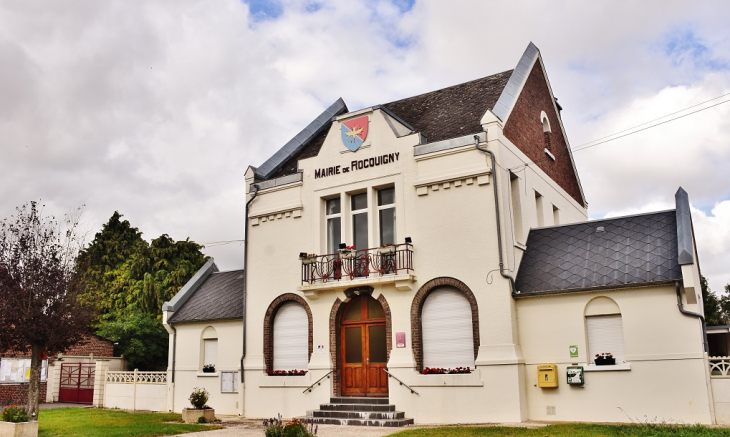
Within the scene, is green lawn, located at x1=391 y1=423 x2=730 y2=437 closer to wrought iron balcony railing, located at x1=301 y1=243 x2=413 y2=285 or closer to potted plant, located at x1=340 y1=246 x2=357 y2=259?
wrought iron balcony railing, located at x1=301 y1=243 x2=413 y2=285

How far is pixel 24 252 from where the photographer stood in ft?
57.8

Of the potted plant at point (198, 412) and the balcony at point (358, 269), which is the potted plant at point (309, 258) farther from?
the potted plant at point (198, 412)

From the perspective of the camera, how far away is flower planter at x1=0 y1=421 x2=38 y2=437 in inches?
582

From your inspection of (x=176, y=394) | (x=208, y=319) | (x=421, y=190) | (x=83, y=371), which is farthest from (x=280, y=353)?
(x=83, y=371)

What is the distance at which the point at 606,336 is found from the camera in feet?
55.3

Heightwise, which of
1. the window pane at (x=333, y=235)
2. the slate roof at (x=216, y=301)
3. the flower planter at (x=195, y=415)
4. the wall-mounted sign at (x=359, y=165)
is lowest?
the flower planter at (x=195, y=415)

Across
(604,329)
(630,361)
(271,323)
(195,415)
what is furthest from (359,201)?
(630,361)

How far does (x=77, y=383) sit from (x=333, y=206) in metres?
16.6

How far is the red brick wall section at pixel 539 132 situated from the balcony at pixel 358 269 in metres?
4.99

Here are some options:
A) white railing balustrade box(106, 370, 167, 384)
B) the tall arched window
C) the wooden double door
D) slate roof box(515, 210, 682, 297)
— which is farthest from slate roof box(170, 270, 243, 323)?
the tall arched window

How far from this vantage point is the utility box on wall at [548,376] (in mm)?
16855

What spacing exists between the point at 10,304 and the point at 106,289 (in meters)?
29.4

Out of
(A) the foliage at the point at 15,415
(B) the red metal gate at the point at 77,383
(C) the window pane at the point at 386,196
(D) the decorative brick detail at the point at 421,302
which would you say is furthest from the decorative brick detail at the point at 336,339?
(B) the red metal gate at the point at 77,383

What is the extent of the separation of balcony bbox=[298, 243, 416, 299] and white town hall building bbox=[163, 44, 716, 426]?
0.17 feet
